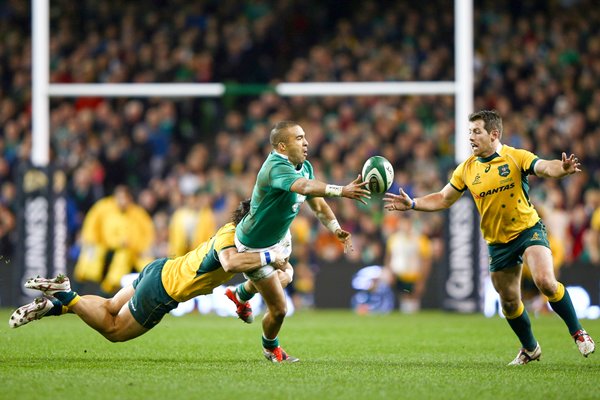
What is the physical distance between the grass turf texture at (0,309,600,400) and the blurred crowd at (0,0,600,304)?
5.08m

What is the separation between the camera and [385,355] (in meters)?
9.55

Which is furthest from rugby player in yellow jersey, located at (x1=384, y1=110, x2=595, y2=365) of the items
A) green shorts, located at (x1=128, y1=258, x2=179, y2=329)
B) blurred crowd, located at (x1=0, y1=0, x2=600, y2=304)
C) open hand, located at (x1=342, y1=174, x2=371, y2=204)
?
blurred crowd, located at (x1=0, y1=0, x2=600, y2=304)

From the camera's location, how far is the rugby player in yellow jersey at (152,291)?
8516 millimetres

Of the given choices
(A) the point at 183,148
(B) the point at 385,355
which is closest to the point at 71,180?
(A) the point at 183,148

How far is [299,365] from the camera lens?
8.52 metres

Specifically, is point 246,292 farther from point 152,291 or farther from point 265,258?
point 152,291

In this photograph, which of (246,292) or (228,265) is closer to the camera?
(228,265)

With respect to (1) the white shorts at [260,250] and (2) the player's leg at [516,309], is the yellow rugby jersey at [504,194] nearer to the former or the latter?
(2) the player's leg at [516,309]

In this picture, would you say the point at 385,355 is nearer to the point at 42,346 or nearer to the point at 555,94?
the point at 42,346

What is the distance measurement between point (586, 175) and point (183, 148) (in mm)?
7306

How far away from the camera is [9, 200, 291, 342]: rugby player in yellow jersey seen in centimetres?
852

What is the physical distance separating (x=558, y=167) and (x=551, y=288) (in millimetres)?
970

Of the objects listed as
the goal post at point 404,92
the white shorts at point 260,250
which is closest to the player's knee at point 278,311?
the white shorts at point 260,250

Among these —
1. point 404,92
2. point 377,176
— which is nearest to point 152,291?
point 377,176
